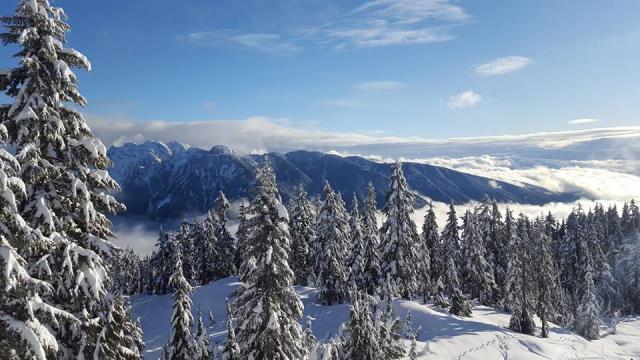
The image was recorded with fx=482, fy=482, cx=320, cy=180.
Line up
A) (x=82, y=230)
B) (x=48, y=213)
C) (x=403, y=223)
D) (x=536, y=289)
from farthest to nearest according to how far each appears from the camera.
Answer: (x=536, y=289), (x=403, y=223), (x=82, y=230), (x=48, y=213)

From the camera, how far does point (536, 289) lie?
5750 centimetres

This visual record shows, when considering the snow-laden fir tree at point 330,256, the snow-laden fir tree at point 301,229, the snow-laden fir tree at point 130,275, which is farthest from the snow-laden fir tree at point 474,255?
the snow-laden fir tree at point 130,275

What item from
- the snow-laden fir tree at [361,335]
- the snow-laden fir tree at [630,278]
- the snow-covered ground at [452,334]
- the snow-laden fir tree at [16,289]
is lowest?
the snow-laden fir tree at [630,278]

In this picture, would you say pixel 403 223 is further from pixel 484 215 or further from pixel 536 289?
pixel 484 215

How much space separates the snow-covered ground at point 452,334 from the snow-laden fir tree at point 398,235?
5478 millimetres

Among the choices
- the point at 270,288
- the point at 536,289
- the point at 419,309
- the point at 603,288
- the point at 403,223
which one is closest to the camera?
the point at 270,288

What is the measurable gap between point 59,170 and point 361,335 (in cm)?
1617

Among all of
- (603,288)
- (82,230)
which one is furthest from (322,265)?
(603,288)

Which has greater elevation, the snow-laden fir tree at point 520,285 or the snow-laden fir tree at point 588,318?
the snow-laden fir tree at point 520,285

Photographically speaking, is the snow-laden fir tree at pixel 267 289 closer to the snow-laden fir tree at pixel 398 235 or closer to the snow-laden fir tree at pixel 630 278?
the snow-laden fir tree at pixel 398 235

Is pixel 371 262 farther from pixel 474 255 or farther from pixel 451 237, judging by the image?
pixel 474 255

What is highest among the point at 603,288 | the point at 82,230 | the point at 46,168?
the point at 46,168

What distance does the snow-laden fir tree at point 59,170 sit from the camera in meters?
13.1

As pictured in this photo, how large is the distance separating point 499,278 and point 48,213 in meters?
75.7
